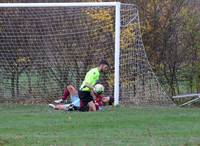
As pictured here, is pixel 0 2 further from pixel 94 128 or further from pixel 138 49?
pixel 94 128

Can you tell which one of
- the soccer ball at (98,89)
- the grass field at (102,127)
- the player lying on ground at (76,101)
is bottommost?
the grass field at (102,127)

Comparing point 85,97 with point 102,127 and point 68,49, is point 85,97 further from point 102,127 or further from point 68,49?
point 102,127

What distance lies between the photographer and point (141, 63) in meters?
18.1

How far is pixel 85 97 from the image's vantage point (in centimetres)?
1630

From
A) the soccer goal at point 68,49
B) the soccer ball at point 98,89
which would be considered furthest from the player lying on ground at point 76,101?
the soccer goal at point 68,49

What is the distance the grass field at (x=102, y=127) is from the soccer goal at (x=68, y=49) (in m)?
1.61

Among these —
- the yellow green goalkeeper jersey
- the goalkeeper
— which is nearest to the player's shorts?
the goalkeeper

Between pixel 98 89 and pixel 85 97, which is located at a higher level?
pixel 98 89

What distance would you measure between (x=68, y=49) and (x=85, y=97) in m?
3.17

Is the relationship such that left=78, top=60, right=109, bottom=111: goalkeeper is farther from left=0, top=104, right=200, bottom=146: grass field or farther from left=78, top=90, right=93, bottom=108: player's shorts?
left=0, top=104, right=200, bottom=146: grass field

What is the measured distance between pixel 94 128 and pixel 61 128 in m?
0.61

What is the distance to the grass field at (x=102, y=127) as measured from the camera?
34.8 ft

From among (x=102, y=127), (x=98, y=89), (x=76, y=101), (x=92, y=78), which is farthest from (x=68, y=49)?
(x=102, y=127)

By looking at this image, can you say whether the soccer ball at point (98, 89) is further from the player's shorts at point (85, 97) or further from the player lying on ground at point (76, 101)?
the player's shorts at point (85, 97)
